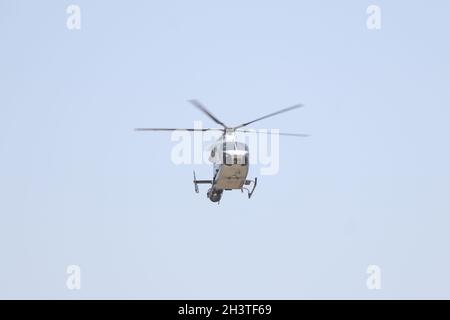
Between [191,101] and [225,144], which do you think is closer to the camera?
[191,101]

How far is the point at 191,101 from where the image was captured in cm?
6806

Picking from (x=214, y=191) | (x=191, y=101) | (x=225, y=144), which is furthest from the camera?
(x=214, y=191)
